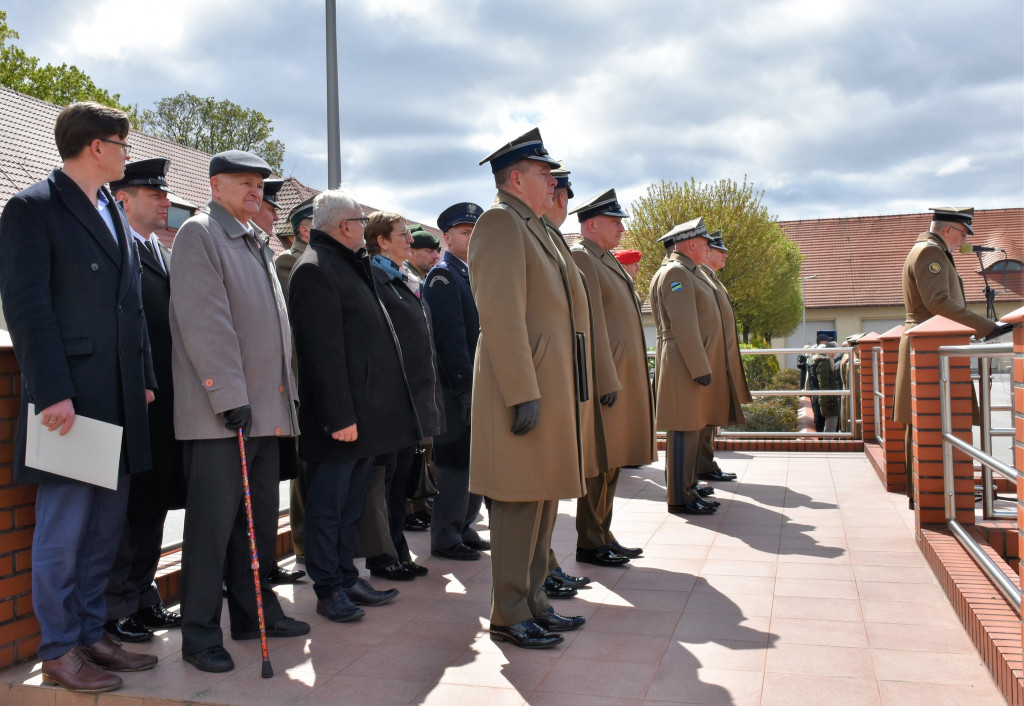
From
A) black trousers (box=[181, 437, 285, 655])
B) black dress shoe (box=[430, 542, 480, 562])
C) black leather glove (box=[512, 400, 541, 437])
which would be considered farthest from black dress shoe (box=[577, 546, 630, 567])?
black trousers (box=[181, 437, 285, 655])

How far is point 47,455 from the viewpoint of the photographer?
10.9ft

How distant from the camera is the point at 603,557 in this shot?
5.22 meters

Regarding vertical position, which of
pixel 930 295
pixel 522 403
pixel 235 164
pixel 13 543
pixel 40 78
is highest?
pixel 40 78

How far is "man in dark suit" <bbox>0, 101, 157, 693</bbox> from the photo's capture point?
10.8ft

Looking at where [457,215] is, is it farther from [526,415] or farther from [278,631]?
[278,631]

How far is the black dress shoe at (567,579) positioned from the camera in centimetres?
469

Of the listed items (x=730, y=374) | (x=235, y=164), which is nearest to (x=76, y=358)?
(x=235, y=164)

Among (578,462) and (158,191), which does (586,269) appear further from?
(158,191)

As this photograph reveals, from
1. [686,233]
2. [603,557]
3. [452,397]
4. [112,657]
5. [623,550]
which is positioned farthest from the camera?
[686,233]

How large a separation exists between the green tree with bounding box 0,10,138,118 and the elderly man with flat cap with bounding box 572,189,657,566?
98.5 ft

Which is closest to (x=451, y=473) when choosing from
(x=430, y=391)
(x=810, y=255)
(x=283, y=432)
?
(x=430, y=391)

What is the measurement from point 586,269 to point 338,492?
2035 millimetres

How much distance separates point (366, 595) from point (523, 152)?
89.1 inches

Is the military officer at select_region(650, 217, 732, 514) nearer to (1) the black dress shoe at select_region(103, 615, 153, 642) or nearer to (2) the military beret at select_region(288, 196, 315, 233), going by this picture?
(2) the military beret at select_region(288, 196, 315, 233)
